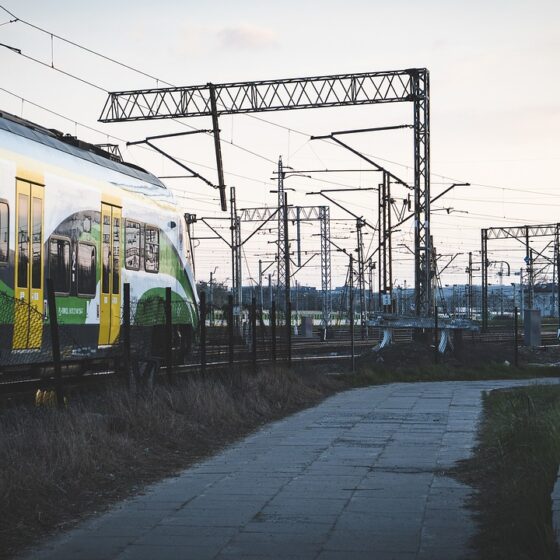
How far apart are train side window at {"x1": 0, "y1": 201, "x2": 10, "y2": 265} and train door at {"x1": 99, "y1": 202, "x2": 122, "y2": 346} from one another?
325 cm

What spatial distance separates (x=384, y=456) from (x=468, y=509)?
2.92m

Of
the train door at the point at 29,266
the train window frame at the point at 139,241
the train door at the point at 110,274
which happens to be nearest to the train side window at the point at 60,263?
the train door at the point at 29,266

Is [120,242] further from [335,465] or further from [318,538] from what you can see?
[318,538]

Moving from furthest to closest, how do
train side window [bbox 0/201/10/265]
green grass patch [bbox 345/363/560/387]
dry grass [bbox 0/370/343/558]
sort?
green grass patch [bbox 345/363/560/387] < train side window [bbox 0/201/10/265] < dry grass [bbox 0/370/343/558]

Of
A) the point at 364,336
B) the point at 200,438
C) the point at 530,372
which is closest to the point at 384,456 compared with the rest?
the point at 200,438

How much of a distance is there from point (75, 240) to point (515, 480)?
29.6 ft

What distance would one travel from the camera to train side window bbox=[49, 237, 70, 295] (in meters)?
15.0

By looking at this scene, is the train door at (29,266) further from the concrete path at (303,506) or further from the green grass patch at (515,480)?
the green grass patch at (515,480)

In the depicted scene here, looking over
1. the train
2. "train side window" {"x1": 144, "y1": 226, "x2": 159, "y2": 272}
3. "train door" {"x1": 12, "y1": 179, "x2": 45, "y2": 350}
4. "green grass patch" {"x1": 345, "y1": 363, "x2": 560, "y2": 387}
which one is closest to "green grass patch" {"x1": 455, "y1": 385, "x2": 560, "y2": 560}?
the train

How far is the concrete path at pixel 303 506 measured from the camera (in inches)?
262

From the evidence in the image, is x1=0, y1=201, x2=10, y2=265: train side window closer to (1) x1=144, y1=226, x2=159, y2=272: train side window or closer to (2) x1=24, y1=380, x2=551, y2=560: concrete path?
(2) x1=24, y1=380, x2=551, y2=560: concrete path

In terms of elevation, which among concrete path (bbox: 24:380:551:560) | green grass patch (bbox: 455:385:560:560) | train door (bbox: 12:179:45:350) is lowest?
concrete path (bbox: 24:380:551:560)

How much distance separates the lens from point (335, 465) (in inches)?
401

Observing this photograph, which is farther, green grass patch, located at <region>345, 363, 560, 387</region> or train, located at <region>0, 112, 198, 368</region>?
green grass patch, located at <region>345, 363, 560, 387</region>
